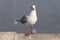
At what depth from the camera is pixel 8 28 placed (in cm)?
878

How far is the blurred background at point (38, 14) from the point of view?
882 centimetres

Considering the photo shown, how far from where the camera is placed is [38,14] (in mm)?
9719

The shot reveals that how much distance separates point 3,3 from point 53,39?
586 cm

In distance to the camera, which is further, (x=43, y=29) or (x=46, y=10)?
(x=46, y=10)

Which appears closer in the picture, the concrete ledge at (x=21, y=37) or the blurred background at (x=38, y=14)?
the concrete ledge at (x=21, y=37)

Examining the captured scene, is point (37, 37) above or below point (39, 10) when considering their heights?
below

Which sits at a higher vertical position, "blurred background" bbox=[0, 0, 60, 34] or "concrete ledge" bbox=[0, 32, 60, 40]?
"blurred background" bbox=[0, 0, 60, 34]

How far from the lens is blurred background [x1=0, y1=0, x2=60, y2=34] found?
347 inches

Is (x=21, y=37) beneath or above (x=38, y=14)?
beneath

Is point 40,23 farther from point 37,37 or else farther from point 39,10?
point 37,37

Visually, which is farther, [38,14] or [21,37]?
[38,14]

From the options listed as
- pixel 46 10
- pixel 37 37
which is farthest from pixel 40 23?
pixel 37 37

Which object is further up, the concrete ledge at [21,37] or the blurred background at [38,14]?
the blurred background at [38,14]

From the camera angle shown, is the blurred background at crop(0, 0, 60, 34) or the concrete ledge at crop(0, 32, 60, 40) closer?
the concrete ledge at crop(0, 32, 60, 40)
